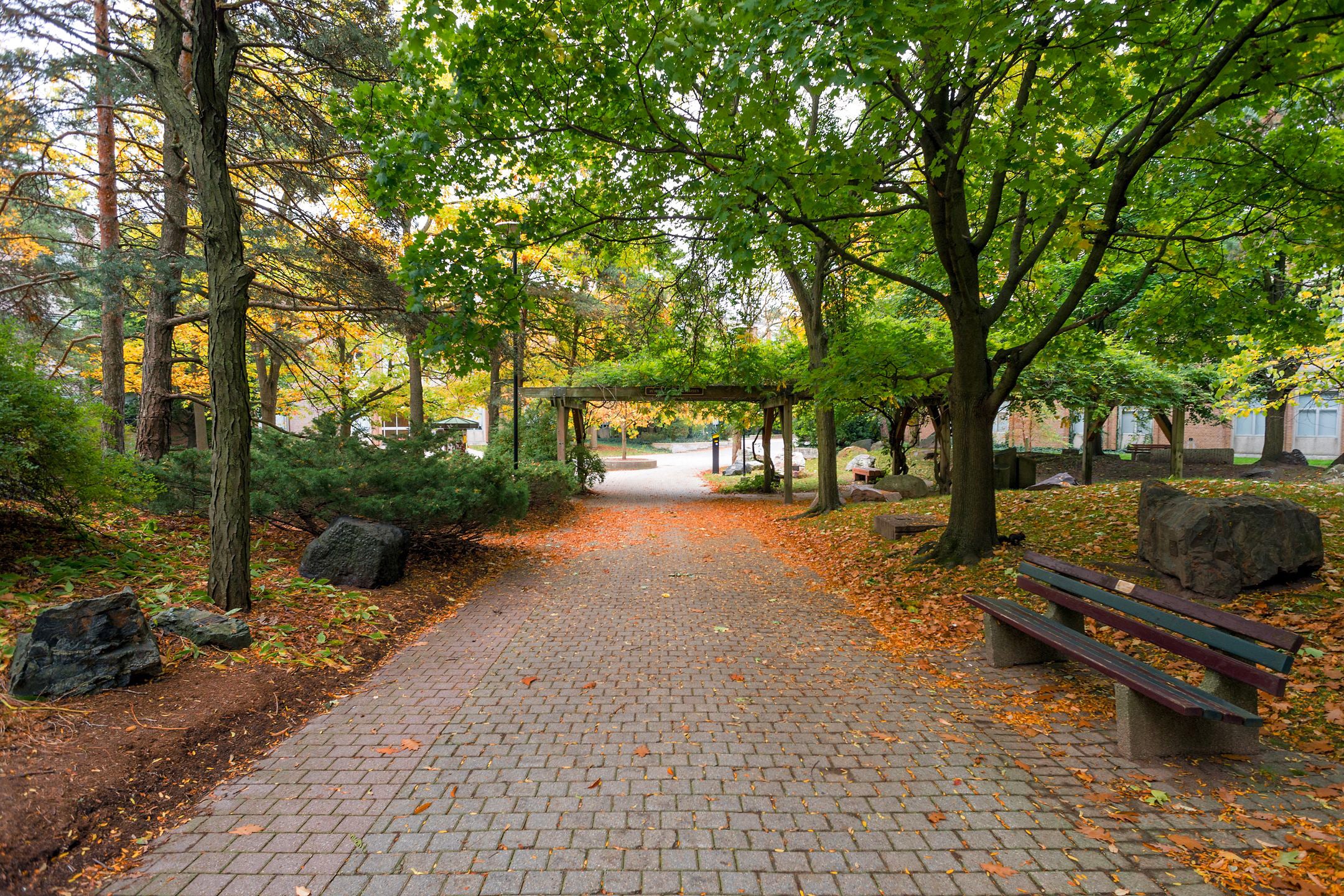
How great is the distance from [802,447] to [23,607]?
3204cm

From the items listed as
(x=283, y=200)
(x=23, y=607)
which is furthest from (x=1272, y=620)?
(x=283, y=200)

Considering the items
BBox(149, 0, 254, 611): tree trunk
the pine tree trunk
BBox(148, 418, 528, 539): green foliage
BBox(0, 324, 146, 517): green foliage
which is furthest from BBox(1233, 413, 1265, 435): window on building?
BBox(0, 324, 146, 517): green foliage

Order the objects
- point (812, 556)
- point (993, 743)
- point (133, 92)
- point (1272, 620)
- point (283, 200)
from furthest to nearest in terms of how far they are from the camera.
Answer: point (812, 556)
point (283, 200)
point (133, 92)
point (1272, 620)
point (993, 743)

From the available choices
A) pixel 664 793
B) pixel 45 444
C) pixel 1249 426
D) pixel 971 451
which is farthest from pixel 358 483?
pixel 1249 426

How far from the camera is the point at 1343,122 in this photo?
7.81 meters

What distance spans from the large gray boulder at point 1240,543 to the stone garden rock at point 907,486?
369 inches

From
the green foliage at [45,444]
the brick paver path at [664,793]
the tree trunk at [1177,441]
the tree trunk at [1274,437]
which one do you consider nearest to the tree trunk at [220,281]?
the green foliage at [45,444]

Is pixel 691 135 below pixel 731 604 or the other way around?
the other way around

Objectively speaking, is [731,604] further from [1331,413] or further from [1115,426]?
[1331,413]

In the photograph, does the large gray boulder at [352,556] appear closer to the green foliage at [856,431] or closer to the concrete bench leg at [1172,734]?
the concrete bench leg at [1172,734]

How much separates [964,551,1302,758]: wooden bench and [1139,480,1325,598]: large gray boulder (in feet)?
5.64

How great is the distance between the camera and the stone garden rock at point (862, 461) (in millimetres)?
23064

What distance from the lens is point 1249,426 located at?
2719cm

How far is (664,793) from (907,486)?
515 inches
